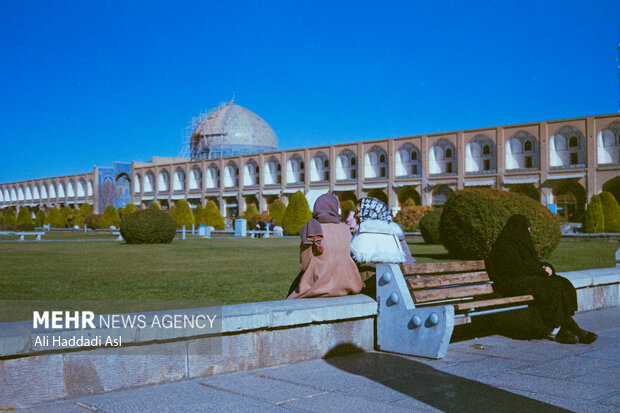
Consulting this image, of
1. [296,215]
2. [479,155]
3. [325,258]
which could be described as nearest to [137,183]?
[296,215]

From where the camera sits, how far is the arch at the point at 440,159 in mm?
40438

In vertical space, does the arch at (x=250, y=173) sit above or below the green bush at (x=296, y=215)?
above

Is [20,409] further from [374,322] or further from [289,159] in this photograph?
[289,159]

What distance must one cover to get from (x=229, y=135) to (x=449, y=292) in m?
55.3

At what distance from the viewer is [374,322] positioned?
4238 millimetres

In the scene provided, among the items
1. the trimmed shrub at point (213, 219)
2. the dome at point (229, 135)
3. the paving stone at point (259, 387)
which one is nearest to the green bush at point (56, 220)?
the dome at point (229, 135)

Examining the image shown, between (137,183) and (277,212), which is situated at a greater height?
(137,183)

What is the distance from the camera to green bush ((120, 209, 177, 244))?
18359 millimetres

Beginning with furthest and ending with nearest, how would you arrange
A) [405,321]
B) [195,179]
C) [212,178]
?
[195,179]
[212,178]
[405,321]

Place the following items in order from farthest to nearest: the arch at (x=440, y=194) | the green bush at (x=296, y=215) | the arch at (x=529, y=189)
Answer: the arch at (x=440, y=194)
the arch at (x=529, y=189)
the green bush at (x=296, y=215)

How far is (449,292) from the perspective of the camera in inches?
171

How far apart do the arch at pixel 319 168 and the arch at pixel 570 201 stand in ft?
58.5

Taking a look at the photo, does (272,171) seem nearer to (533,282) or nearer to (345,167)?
(345,167)

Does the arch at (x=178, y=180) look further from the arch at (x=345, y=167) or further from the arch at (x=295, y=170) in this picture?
the arch at (x=345, y=167)
